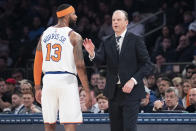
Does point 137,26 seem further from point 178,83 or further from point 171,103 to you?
point 171,103

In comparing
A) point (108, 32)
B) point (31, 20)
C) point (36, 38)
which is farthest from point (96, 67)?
point (31, 20)

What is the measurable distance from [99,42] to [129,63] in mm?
8077

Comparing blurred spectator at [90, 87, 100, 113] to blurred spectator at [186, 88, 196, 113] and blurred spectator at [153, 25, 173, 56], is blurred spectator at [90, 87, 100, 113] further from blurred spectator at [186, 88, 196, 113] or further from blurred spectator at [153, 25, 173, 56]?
blurred spectator at [153, 25, 173, 56]

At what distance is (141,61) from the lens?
7496 mm

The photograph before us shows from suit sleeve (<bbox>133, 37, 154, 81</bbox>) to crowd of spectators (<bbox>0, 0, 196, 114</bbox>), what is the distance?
80.5 inches

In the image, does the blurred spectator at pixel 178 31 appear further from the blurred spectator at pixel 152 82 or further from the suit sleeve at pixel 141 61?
the suit sleeve at pixel 141 61

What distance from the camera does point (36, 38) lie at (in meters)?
16.4

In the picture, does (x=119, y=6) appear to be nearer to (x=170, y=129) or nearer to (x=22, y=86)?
(x=22, y=86)

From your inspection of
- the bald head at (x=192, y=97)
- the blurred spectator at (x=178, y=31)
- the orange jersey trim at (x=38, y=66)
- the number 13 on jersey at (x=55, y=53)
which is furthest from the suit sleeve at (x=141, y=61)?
the blurred spectator at (x=178, y=31)

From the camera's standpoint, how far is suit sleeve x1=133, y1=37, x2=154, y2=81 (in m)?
7.38

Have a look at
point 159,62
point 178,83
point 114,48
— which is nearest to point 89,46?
point 114,48

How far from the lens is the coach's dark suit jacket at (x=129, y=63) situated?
7.44 metres

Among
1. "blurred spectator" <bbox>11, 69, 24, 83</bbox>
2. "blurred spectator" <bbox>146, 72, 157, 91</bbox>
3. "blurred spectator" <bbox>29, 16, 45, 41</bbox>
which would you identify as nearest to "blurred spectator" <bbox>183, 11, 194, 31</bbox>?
"blurred spectator" <bbox>146, 72, 157, 91</bbox>

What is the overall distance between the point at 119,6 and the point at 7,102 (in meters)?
5.13
